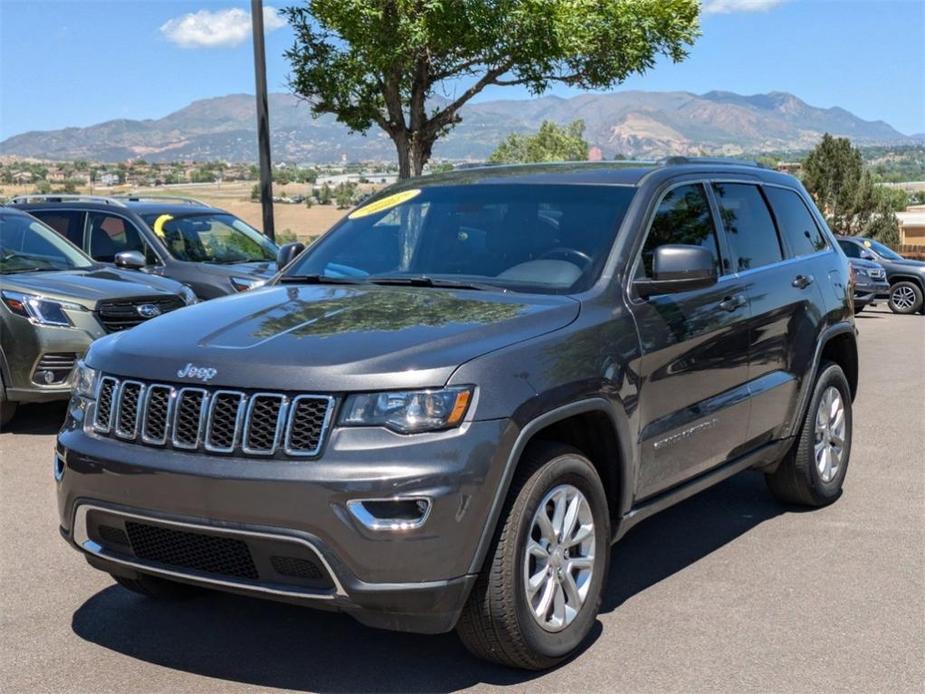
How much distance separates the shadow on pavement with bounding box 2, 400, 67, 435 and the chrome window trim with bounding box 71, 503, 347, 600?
4930mm

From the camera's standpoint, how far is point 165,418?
12.8 ft

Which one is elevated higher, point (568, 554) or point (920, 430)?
point (568, 554)

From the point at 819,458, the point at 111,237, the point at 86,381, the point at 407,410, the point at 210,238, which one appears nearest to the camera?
the point at 407,410

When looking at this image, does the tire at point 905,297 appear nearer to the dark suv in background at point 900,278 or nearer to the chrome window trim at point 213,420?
the dark suv in background at point 900,278

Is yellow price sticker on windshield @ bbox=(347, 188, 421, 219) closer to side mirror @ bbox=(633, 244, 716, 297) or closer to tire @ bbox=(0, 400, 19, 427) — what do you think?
side mirror @ bbox=(633, 244, 716, 297)

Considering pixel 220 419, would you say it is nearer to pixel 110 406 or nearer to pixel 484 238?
pixel 110 406

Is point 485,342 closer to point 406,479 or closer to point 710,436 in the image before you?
point 406,479

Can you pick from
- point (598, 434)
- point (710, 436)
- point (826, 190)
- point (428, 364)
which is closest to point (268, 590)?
point (428, 364)

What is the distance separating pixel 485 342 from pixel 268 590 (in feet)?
3.61

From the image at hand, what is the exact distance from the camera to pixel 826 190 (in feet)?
184

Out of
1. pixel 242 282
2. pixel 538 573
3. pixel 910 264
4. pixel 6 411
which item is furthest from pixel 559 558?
pixel 910 264

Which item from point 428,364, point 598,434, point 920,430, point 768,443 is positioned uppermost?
point 428,364

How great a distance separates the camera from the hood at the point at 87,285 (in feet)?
28.4

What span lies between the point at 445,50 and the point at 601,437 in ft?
39.8
